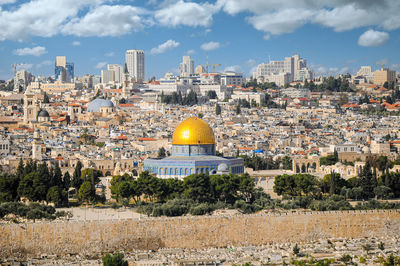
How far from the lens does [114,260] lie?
24781 mm

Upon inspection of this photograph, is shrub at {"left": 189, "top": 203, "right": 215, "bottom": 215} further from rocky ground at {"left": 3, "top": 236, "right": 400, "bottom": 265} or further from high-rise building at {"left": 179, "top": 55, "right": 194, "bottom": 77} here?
high-rise building at {"left": 179, "top": 55, "right": 194, "bottom": 77}

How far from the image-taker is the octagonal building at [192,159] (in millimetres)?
39656

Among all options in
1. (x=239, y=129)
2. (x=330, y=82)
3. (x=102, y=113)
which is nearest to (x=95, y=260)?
(x=239, y=129)

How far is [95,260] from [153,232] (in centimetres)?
239

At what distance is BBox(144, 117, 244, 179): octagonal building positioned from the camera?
3966 centimetres

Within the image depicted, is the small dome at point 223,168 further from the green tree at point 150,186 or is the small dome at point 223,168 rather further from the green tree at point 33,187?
the green tree at point 33,187

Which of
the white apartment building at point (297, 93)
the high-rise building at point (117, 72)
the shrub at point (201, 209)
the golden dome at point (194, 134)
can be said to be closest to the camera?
the shrub at point (201, 209)

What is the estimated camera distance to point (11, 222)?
28.5 m

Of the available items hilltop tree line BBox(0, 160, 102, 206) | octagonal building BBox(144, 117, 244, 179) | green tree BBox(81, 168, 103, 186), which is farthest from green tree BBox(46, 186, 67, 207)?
octagonal building BBox(144, 117, 244, 179)

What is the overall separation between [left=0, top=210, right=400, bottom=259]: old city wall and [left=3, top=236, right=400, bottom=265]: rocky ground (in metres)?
0.35

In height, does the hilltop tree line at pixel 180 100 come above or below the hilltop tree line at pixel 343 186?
above

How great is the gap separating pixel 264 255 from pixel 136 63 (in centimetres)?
13758

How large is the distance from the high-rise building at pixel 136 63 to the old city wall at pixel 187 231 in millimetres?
133424

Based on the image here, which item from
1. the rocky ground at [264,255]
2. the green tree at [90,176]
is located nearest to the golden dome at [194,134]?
the green tree at [90,176]
